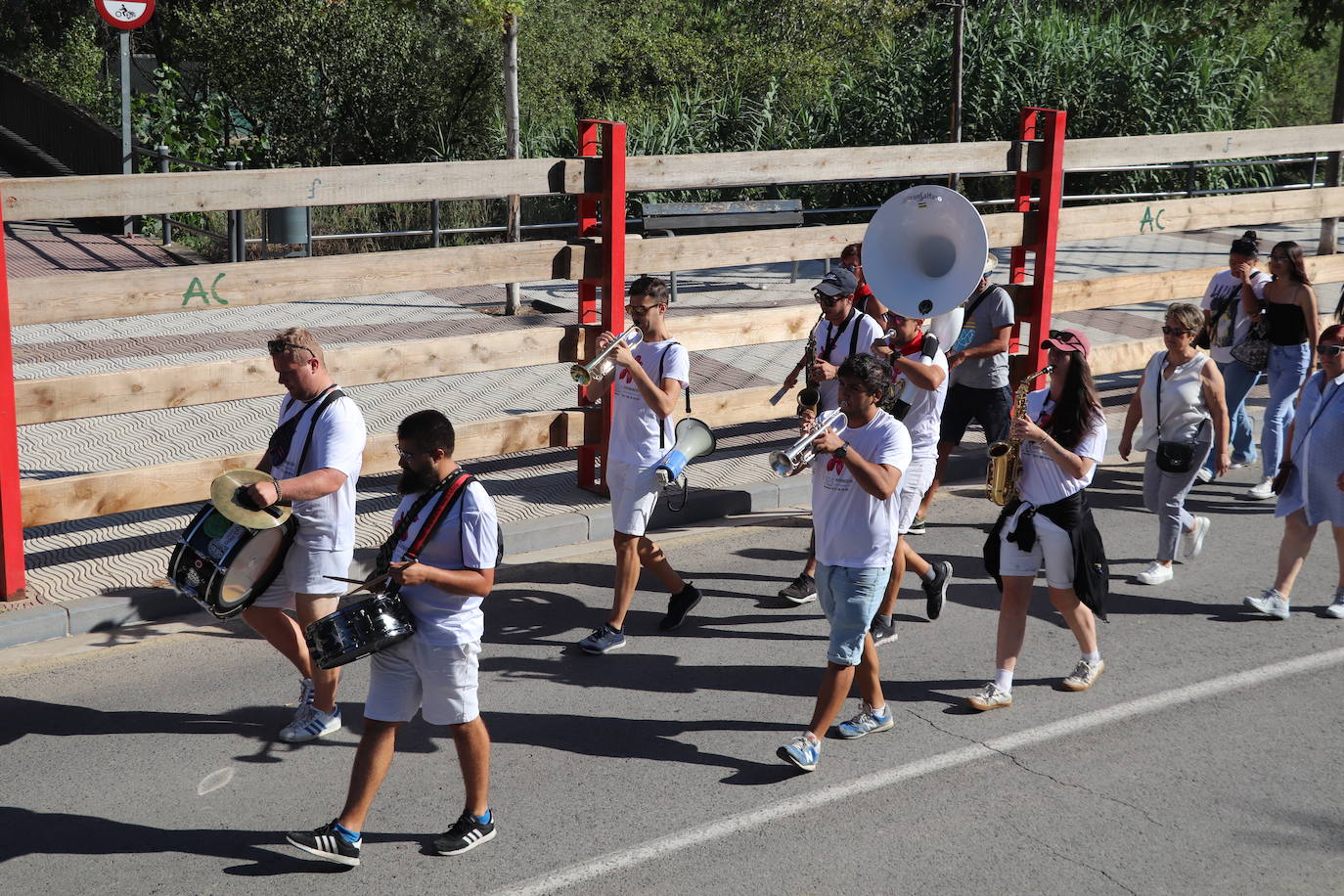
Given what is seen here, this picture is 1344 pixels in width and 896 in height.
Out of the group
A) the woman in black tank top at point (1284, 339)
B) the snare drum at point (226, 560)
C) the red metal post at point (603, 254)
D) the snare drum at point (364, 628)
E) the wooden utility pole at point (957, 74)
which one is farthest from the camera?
the wooden utility pole at point (957, 74)

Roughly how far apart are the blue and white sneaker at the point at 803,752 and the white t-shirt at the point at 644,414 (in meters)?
1.74

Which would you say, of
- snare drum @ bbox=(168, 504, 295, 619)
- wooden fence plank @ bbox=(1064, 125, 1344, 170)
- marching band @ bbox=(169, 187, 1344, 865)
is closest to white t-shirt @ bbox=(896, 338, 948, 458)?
marching band @ bbox=(169, 187, 1344, 865)

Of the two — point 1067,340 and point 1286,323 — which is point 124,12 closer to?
point 1286,323

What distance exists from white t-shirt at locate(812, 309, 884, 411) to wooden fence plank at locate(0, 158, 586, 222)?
7.07ft

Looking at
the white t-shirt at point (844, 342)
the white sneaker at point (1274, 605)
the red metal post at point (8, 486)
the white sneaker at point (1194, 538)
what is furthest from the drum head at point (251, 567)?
the white sneaker at point (1194, 538)

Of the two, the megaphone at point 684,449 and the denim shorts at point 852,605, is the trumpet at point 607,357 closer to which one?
the megaphone at point 684,449

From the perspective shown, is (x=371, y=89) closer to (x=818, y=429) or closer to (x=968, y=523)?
(x=968, y=523)

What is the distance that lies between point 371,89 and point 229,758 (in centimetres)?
1699

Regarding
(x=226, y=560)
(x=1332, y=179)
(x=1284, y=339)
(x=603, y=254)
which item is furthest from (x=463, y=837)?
(x=1332, y=179)

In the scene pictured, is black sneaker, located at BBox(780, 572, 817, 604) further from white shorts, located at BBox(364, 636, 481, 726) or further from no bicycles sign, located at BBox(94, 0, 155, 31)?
no bicycles sign, located at BBox(94, 0, 155, 31)

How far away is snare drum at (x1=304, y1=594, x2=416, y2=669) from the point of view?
4.53m

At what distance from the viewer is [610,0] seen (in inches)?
986

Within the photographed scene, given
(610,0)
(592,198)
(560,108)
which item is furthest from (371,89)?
(592,198)

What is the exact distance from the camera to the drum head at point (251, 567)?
5320 millimetres
